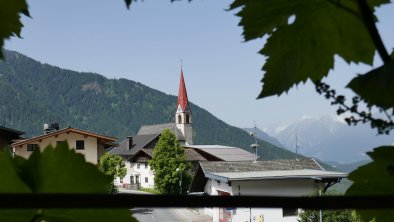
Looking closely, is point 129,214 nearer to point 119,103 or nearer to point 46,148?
point 46,148

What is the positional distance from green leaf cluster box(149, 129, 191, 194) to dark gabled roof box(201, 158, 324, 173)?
601 inches

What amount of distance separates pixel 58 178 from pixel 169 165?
40943mm

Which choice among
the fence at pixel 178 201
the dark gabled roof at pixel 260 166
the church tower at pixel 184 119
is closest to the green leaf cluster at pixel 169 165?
the dark gabled roof at pixel 260 166

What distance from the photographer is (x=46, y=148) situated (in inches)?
17.0

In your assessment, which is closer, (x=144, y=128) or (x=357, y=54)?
(x=357, y=54)

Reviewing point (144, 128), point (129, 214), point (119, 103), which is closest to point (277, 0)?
point (129, 214)

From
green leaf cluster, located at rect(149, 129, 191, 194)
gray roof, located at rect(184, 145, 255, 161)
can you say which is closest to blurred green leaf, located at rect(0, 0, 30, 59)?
green leaf cluster, located at rect(149, 129, 191, 194)

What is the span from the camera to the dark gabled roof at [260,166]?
79.6 ft

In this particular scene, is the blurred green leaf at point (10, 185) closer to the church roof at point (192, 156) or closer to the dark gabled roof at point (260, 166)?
the dark gabled roof at point (260, 166)

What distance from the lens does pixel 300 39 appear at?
638 mm

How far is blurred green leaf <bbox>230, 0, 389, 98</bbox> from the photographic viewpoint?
2.02 feet

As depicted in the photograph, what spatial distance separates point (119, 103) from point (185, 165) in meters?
132

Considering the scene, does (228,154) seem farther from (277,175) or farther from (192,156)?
(277,175)

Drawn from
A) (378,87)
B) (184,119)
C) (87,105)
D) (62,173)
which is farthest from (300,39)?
(87,105)
